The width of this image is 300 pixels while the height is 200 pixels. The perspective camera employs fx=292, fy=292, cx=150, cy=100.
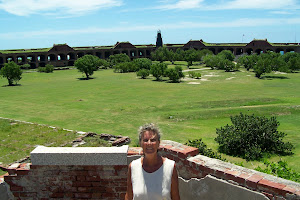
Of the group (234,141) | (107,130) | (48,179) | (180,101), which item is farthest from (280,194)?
(180,101)

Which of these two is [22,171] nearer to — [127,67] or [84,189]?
[84,189]

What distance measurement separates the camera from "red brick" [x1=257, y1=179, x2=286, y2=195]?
3396mm

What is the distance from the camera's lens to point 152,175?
2.93 meters

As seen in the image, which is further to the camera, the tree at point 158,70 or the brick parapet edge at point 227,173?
the tree at point 158,70

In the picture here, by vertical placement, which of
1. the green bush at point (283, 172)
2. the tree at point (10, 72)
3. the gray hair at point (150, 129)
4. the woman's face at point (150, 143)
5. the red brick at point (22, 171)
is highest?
the tree at point (10, 72)

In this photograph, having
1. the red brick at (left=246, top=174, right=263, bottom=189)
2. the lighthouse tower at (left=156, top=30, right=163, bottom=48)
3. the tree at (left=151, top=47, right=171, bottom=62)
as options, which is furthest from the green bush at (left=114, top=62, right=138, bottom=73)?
the red brick at (left=246, top=174, right=263, bottom=189)

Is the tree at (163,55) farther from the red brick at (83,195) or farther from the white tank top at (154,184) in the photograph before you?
the white tank top at (154,184)

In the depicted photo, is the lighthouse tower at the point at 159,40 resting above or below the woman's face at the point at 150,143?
above

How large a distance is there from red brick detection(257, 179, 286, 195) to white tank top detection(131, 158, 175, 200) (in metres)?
1.30

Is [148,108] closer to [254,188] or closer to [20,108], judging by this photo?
[20,108]

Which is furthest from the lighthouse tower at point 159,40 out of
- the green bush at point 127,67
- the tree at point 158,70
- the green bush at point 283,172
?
the green bush at point 283,172

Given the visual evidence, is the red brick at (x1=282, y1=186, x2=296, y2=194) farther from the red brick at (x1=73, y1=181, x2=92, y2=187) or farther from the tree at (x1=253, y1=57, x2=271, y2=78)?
the tree at (x1=253, y1=57, x2=271, y2=78)

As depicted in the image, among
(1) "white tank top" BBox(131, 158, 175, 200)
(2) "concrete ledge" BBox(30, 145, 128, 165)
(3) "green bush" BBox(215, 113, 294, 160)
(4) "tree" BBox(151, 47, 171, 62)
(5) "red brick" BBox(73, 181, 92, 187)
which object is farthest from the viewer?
(4) "tree" BBox(151, 47, 171, 62)

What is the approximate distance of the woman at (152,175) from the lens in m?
2.91
